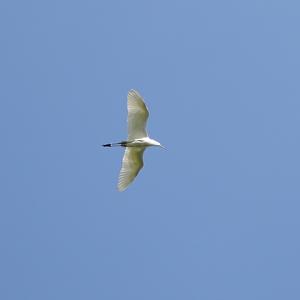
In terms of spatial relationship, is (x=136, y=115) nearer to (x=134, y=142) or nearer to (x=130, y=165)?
(x=134, y=142)

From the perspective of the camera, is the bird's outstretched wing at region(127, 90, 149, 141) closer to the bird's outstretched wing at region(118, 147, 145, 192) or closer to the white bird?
the white bird

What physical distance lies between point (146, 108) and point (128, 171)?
3.17m

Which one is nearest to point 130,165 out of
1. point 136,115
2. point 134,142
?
point 134,142

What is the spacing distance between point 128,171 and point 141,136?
171 cm

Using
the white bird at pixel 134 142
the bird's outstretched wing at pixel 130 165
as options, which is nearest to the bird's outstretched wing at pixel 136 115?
the white bird at pixel 134 142

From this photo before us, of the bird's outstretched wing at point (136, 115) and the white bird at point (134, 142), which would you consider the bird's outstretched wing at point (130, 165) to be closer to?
the white bird at point (134, 142)

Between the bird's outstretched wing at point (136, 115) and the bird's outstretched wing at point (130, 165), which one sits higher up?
the bird's outstretched wing at point (136, 115)

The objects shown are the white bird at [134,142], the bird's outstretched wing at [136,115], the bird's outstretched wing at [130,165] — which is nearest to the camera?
the bird's outstretched wing at [136,115]

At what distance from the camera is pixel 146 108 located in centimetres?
4991

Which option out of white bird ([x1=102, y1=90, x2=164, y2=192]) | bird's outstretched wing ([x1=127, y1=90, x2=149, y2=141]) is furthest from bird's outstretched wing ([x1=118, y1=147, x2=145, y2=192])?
bird's outstretched wing ([x1=127, y1=90, x2=149, y2=141])

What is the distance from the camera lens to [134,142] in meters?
50.7

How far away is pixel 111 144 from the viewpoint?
2012 inches

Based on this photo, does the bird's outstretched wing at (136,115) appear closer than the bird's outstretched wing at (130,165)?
Yes

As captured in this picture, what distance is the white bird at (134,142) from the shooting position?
4988 centimetres
